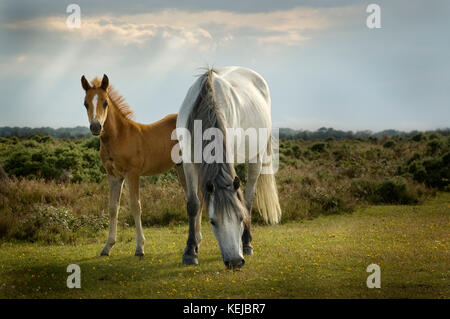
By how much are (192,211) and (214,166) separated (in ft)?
5.47

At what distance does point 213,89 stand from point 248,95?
1.89 meters

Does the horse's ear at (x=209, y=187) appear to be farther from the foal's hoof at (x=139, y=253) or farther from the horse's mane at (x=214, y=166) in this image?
the foal's hoof at (x=139, y=253)

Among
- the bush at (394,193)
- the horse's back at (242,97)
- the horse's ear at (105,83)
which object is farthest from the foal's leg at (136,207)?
the bush at (394,193)

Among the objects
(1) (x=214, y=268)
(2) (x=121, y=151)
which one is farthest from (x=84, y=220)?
(1) (x=214, y=268)

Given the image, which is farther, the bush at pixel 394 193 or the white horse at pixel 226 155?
the bush at pixel 394 193

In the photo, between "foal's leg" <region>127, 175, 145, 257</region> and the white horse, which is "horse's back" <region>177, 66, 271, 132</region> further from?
"foal's leg" <region>127, 175, 145, 257</region>

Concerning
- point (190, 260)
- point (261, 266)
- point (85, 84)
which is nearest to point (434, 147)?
point (261, 266)

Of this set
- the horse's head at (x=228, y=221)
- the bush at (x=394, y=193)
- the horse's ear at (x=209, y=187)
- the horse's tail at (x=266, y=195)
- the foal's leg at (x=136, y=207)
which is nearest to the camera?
the horse's head at (x=228, y=221)

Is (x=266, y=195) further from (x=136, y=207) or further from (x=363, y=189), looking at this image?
(x=363, y=189)

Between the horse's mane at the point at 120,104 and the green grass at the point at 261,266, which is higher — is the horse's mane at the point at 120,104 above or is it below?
above

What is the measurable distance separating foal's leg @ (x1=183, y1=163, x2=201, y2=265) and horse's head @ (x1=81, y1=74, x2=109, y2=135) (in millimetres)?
1663

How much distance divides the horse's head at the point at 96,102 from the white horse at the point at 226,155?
1.34 meters

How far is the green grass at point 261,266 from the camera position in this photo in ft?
21.5

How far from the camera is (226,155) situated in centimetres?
638
